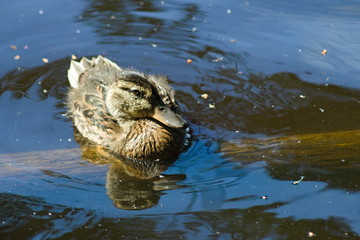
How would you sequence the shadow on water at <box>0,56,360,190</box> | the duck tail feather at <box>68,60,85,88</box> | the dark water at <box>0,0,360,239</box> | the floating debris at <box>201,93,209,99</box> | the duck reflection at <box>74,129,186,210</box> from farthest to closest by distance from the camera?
the duck tail feather at <box>68,60,85,88</box> < the floating debris at <box>201,93,209,99</box> < the shadow on water at <box>0,56,360,190</box> < the duck reflection at <box>74,129,186,210</box> < the dark water at <box>0,0,360,239</box>

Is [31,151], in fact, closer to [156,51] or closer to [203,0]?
[156,51]

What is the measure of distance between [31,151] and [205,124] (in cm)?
206

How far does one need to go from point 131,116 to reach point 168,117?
0.53 metres

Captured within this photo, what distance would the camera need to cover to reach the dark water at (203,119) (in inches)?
208

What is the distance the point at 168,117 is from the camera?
652 cm

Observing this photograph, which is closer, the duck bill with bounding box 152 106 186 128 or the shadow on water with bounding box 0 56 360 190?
the shadow on water with bounding box 0 56 360 190

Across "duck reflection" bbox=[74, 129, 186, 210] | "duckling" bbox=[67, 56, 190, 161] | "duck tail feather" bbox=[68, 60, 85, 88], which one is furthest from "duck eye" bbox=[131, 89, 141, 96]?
"duck tail feather" bbox=[68, 60, 85, 88]

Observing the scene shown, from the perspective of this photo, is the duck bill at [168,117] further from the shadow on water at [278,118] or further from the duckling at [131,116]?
the shadow on water at [278,118]

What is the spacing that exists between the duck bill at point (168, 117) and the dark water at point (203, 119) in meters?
0.42

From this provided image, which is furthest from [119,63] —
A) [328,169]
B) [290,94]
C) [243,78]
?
[328,169]

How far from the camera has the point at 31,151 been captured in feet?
22.0

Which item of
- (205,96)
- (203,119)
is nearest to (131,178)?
(203,119)

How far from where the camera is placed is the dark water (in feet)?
17.4

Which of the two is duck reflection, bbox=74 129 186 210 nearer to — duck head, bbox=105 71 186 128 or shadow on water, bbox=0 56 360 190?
shadow on water, bbox=0 56 360 190
